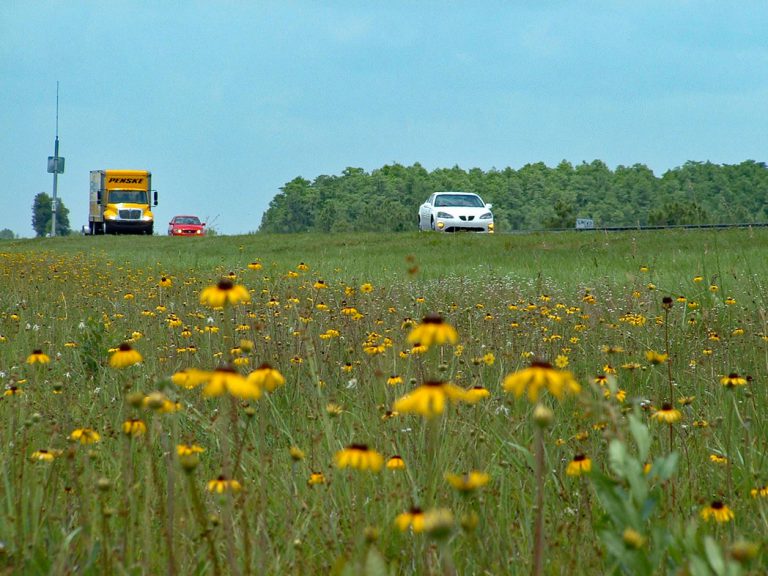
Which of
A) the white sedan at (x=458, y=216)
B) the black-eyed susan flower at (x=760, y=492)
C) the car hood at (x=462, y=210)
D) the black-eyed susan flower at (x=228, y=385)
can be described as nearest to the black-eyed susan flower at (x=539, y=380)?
the black-eyed susan flower at (x=228, y=385)

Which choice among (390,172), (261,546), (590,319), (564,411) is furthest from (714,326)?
(390,172)

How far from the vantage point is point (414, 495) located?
104 inches

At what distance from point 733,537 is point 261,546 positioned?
52.2 inches

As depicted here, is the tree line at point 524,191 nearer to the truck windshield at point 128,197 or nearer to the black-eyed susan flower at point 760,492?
the truck windshield at point 128,197

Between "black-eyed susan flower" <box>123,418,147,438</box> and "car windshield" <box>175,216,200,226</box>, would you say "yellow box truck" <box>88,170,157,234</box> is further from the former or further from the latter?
"black-eyed susan flower" <box>123,418,147,438</box>

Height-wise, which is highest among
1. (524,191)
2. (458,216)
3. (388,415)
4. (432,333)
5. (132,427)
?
(524,191)

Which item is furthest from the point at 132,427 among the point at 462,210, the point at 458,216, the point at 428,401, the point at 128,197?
the point at 128,197

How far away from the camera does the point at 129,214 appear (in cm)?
3881

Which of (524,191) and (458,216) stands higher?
(524,191)

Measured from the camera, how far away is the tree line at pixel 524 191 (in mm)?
82812

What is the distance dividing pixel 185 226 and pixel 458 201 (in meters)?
23.8

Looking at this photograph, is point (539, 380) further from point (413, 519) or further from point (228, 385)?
point (228, 385)

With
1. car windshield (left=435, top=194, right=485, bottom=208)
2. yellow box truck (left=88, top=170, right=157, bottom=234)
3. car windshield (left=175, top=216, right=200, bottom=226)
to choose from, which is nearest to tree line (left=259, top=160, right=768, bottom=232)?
car windshield (left=175, top=216, right=200, bottom=226)

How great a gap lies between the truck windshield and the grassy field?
31.0 metres
